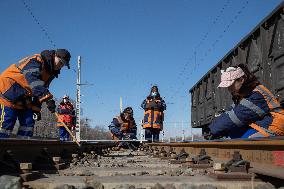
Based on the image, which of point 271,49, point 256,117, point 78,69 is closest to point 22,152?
point 256,117

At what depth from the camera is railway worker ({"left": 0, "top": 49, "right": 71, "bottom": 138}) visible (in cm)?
527

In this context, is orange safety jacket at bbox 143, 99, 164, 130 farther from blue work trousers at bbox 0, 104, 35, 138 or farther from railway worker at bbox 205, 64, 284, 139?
railway worker at bbox 205, 64, 284, 139

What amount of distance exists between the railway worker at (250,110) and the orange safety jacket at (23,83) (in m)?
2.72

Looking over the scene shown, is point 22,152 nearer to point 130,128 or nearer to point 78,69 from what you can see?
point 130,128

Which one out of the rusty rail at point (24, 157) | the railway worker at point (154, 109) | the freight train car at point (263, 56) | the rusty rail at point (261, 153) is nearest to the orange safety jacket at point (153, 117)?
the railway worker at point (154, 109)

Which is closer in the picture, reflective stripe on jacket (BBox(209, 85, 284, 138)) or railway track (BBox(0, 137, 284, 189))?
railway track (BBox(0, 137, 284, 189))

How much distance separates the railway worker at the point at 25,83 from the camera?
5.27 m

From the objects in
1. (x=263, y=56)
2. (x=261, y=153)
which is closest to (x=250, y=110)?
(x=261, y=153)

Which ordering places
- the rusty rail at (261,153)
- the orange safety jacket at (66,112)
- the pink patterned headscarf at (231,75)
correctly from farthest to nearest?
the orange safety jacket at (66,112) < the pink patterned headscarf at (231,75) < the rusty rail at (261,153)

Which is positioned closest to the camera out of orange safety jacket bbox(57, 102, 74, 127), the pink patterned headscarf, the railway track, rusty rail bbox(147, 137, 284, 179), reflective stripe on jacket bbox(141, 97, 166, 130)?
the railway track

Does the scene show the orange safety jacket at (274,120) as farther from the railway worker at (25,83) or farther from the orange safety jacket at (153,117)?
the orange safety jacket at (153,117)

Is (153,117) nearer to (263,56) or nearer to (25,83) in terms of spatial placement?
(263,56)

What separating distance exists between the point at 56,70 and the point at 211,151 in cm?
275

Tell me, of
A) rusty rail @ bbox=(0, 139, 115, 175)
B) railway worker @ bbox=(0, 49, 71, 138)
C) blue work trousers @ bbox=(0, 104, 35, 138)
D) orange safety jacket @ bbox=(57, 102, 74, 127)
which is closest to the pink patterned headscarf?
rusty rail @ bbox=(0, 139, 115, 175)
